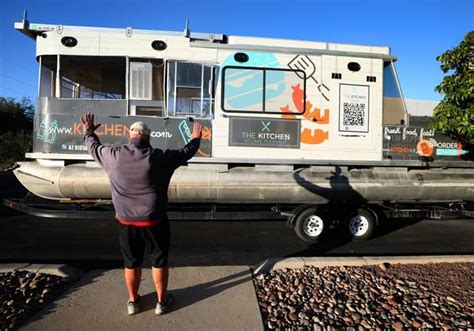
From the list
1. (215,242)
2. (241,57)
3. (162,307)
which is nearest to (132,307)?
(162,307)

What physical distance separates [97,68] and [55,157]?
1.94m

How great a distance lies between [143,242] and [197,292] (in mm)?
918

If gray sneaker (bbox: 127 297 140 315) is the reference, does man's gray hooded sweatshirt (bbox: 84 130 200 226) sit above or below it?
above

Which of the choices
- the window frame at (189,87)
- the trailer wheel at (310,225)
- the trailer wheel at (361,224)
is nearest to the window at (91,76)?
the window frame at (189,87)

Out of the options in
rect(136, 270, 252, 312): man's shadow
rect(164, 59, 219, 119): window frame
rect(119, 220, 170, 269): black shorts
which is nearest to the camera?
rect(119, 220, 170, 269): black shorts

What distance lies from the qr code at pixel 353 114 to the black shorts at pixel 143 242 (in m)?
4.62

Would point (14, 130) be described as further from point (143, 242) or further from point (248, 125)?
point (143, 242)

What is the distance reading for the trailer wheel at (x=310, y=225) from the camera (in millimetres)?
6598

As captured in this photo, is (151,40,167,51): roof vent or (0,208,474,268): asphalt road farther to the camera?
(151,40,167,51): roof vent

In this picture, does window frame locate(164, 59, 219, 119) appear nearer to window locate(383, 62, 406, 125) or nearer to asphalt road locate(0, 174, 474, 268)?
asphalt road locate(0, 174, 474, 268)

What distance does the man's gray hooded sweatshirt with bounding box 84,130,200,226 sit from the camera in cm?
329

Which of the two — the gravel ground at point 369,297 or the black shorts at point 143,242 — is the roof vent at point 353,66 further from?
the black shorts at point 143,242

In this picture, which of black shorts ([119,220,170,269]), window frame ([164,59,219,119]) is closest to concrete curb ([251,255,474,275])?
black shorts ([119,220,170,269])

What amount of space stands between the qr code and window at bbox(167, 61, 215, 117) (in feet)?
7.84
